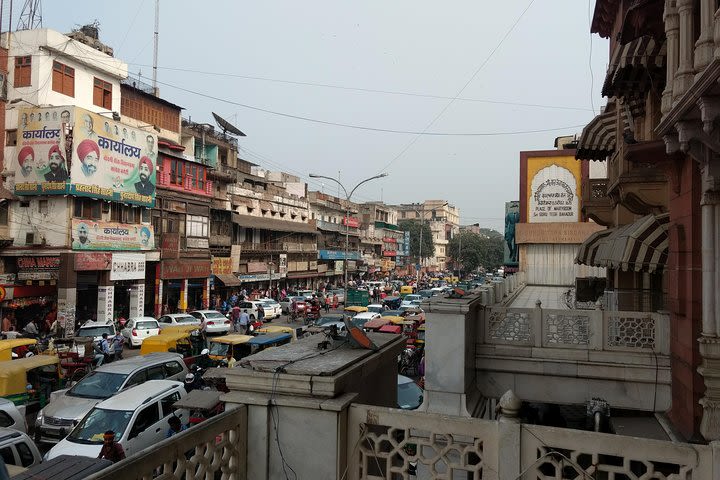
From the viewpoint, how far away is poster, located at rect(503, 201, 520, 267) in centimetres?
4819

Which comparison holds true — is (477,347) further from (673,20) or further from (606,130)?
(606,130)

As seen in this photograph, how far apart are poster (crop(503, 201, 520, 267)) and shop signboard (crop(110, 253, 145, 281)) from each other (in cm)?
3250

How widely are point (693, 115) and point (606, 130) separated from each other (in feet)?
30.1

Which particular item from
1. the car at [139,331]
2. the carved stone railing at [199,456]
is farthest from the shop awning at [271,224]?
the carved stone railing at [199,456]

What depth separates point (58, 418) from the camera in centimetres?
1077

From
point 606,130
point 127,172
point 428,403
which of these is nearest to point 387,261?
point 127,172

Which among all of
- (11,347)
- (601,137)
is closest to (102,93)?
(11,347)

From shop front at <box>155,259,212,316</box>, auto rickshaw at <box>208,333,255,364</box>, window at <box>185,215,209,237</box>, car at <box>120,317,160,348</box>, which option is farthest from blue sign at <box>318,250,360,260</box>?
auto rickshaw at <box>208,333,255,364</box>

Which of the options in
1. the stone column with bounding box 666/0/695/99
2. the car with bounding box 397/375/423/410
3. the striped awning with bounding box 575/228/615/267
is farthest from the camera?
the car with bounding box 397/375/423/410

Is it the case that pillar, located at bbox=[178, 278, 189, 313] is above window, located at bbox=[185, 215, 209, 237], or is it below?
below

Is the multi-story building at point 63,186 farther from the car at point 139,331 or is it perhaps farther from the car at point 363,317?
the car at point 363,317

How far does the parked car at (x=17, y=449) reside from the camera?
732cm

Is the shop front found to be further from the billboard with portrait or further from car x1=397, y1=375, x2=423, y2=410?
car x1=397, y1=375, x2=423, y2=410

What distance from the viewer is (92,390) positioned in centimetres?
1177
